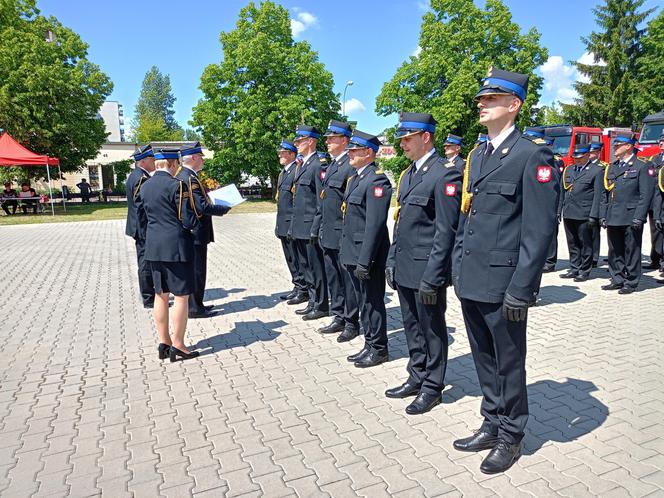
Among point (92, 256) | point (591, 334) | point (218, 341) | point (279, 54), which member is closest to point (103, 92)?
point (279, 54)

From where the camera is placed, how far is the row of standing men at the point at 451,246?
281 cm

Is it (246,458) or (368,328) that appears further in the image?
(368,328)

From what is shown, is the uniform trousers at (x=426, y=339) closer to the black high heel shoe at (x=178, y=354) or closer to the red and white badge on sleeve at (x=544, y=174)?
the red and white badge on sleeve at (x=544, y=174)

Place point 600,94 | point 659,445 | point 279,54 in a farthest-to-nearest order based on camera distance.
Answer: point 600,94, point 279,54, point 659,445

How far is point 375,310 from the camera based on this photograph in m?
4.72

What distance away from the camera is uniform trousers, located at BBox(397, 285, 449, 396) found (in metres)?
3.79

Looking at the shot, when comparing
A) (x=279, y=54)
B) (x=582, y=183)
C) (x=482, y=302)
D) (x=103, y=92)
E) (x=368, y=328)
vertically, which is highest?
(x=279, y=54)

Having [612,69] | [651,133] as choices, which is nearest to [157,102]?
[612,69]

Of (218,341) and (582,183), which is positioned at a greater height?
(582,183)

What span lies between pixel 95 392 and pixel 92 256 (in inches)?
322

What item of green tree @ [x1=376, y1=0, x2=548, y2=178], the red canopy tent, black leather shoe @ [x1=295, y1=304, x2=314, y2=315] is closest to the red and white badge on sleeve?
black leather shoe @ [x1=295, y1=304, x2=314, y2=315]

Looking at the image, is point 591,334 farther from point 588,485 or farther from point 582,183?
point 582,183

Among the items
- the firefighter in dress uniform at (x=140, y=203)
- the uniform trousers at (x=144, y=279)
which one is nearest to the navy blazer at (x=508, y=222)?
the firefighter in dress uniform at (x=140, y=203)

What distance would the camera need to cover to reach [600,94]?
35.9m
